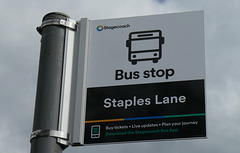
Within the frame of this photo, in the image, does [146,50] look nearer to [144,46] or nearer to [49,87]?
[144,46]

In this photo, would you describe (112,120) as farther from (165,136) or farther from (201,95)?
(201,95)

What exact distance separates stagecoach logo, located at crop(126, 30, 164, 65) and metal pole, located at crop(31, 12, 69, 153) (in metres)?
0.86

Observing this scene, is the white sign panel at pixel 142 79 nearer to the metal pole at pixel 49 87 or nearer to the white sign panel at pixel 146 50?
the white sign panel at pixel 146 50

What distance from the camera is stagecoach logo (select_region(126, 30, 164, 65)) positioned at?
22.0ft

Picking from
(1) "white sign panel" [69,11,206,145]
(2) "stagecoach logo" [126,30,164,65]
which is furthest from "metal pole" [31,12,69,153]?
(2) "stagecoach logo" [126,30,164,65]

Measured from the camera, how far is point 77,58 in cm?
680

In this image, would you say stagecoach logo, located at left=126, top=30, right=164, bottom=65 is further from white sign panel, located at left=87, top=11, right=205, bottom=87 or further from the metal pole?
the metal pole

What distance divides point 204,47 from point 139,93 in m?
0.97

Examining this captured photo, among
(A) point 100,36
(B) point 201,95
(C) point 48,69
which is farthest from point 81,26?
(B) point 201,95

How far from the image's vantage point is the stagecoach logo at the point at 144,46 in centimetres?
670

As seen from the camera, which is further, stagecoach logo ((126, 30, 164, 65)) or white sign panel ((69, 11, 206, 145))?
stagecoach logo ((126, 30, 164, 65))

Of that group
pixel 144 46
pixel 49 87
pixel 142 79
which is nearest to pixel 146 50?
pixel 144 46

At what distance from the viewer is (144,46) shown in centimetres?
680

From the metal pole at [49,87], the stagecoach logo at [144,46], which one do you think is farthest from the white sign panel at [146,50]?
the metal pole at [49,87]
